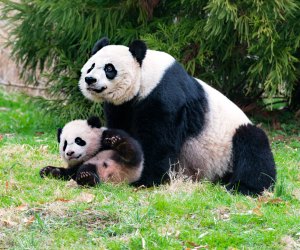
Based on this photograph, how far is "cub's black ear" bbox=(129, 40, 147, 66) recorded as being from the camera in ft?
22.1

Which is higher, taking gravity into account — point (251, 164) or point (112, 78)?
point (112, 78)

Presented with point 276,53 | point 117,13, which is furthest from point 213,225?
point 117,13

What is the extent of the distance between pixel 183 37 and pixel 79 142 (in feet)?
12.5

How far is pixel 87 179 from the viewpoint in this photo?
6.45 meters

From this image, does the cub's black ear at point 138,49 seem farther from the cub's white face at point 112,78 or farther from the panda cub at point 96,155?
the panda cub at point 96,155

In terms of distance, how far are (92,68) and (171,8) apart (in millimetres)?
4147

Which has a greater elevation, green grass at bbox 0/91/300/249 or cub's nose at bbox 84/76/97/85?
cub's nose at bbox 84/76/97/85

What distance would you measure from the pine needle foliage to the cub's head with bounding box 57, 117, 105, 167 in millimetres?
3271

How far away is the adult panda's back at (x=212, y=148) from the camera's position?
22.9ft

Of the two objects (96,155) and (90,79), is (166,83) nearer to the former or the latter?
(90,79)

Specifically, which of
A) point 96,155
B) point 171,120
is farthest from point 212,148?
point 96,155

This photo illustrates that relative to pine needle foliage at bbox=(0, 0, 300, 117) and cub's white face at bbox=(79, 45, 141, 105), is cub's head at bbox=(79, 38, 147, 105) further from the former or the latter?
pine needle foliage at bbox=(0, 0, 300, 117)

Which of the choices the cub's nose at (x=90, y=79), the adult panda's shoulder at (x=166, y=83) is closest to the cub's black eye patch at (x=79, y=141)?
the cub's nose at (x=90, y=79)

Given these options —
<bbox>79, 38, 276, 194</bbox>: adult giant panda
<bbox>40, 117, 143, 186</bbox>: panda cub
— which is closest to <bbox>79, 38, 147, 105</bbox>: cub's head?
<bbox>79, 38, 276, 194</bbox>: adult giant panda
